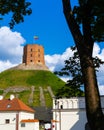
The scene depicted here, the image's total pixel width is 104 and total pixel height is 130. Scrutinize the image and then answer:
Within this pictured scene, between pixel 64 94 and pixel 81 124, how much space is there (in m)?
40.3

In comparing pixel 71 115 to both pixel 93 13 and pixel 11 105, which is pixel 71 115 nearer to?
pixel 11 105

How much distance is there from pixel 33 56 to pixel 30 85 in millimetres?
15981

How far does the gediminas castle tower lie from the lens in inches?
5861

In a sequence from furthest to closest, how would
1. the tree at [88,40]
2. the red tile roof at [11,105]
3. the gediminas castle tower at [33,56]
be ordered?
the gediminas castle tower at [33,56] < the red tile roof at [11,105] < the tree at [88,40]

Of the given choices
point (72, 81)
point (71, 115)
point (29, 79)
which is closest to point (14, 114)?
point (71, 115)

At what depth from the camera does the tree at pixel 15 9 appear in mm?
10617

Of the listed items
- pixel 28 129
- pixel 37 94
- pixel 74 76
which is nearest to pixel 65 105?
pixel 28 129

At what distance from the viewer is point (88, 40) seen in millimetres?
9211

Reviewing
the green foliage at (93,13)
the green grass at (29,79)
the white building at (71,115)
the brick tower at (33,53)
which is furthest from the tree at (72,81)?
the brick tower at (33,53)

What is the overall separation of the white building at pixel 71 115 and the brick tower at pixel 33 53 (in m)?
95.0

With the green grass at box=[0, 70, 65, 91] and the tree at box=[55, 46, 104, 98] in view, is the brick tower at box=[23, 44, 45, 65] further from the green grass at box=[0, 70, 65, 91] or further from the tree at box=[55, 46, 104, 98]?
the tree at box=[55, 46, 104, 98]

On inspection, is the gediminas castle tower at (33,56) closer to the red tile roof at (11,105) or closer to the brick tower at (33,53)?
the brick tower at (33,53)

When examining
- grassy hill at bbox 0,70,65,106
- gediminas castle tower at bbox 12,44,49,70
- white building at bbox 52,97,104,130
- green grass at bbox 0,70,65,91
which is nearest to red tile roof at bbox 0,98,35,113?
white building at bbox 52,97,104,130

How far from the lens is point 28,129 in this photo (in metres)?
50.7
